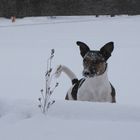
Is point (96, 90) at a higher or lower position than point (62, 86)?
lower

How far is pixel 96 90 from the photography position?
5621mm

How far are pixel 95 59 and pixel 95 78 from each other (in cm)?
32

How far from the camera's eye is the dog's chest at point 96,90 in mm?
5598

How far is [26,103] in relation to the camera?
3.93 meters

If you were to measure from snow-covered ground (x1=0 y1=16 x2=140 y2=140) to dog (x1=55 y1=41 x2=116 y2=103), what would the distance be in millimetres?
225

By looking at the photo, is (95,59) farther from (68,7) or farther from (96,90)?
(68,7)

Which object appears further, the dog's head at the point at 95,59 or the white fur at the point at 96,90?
the white fur at the point at 96,90

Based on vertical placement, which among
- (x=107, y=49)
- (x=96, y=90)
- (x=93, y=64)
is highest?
(x=107, y=49)

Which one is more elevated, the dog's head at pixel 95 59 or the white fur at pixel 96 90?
the dog's head at pixel 95 59

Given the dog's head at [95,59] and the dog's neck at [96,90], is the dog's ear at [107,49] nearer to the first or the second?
the dog's head at [95,59]

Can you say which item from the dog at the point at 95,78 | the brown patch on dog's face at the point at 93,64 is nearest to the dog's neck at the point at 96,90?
the dog at the point at 95,78

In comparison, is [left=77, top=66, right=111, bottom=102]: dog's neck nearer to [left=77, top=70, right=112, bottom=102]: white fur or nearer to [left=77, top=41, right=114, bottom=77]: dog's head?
[left=77, top=70, right=112, bottom=102]: white fur

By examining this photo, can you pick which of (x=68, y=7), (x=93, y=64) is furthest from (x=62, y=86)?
(x=68, y=7)

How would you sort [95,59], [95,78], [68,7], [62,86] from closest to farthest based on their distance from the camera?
[68,7] → [95,59] → [95,78] → [62,86]
